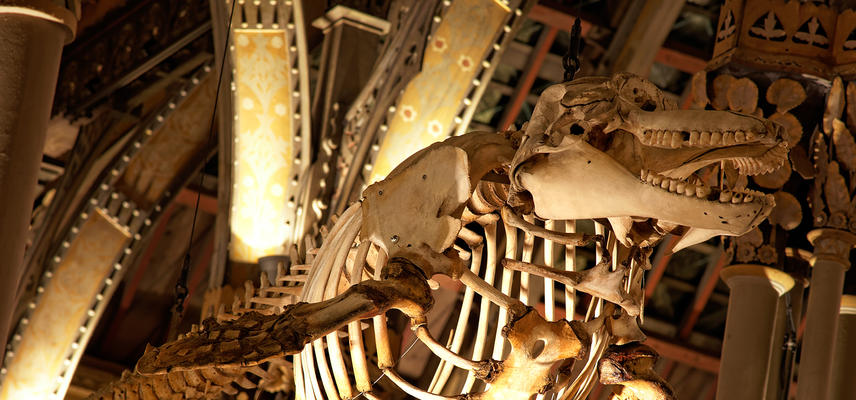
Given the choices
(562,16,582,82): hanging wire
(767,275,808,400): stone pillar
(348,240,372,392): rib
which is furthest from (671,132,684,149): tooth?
(767,275,808,400): stone pillar

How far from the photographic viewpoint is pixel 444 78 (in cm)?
741

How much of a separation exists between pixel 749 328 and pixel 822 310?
46 cm

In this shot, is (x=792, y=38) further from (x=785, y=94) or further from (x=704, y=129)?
(x=704, y=129)

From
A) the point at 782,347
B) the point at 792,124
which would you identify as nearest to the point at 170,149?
the point at 782,347

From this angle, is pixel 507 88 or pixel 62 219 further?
pixel 507 88

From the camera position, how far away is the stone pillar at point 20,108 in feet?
17.5

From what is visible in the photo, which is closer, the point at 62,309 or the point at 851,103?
the point at 851,103

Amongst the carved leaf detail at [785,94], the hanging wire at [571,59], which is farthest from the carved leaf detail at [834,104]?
the hanging wire at [571,59]

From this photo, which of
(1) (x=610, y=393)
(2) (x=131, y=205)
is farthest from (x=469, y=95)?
(2) (x=131, y=205)

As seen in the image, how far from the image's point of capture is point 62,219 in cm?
1138

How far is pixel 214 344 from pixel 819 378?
15.5 feet

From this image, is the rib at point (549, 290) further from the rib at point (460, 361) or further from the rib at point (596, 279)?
the rib at point (460, 361)

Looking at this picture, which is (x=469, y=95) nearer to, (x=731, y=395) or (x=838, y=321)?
(x=731, y=395)

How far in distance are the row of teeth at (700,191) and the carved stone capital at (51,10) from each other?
3.02 meters
